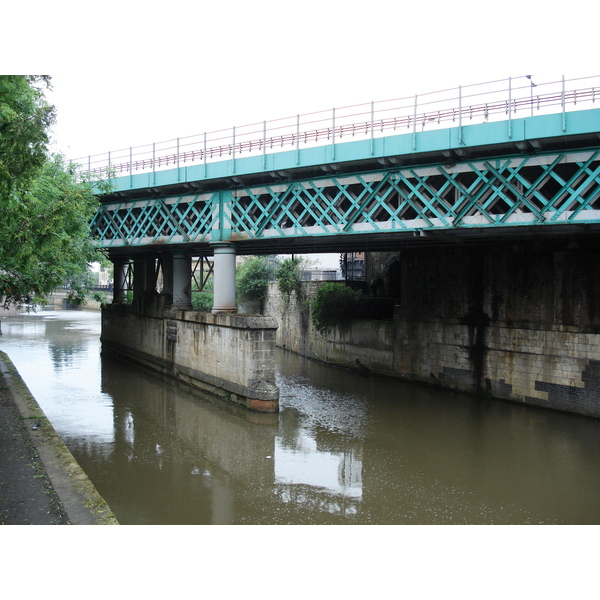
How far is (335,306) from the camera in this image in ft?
97.8

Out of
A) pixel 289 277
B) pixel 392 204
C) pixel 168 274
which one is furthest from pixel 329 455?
pixel 289 277

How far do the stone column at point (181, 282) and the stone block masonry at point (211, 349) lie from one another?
0.80 metres

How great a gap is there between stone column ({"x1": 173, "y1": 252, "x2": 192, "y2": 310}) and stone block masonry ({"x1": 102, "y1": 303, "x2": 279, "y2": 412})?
80cm

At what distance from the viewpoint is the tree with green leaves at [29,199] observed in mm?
7668

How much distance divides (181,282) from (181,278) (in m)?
0.20

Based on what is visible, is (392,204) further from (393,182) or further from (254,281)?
(254,281)

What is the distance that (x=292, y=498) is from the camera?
11992mm

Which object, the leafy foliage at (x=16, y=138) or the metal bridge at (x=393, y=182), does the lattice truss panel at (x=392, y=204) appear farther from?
the leafy foliage at (x=16, y=138)

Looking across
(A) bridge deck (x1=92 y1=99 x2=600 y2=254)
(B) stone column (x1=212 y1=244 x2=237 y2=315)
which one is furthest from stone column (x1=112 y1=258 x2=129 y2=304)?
(B) stone column (x1=212 y1=244 x2=237 y2=315)

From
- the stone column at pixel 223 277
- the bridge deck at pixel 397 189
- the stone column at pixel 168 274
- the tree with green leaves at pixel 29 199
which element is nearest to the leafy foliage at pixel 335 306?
the bridge deck at pixel 397 189

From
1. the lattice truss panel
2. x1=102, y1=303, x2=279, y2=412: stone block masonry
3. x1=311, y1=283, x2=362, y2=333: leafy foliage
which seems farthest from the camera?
x1=311, y1=283, x2=362, y2=333: leafy foliage

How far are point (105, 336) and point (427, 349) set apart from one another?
900 inches

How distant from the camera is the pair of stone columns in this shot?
22328 millimetres

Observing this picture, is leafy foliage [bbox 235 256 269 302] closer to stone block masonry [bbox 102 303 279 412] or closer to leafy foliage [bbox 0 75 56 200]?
stone block masonry [bbox 102 303 279 412]
